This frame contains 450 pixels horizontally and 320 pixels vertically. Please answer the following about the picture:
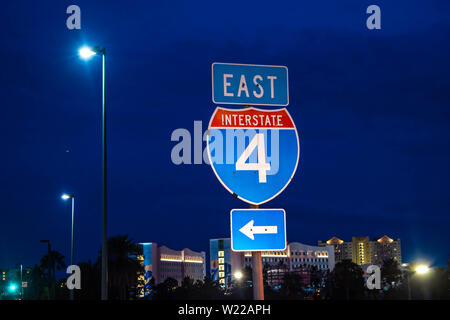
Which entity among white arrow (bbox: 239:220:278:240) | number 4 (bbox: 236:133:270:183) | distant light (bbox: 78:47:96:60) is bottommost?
white arrow (bbox: 239:220:278:240)

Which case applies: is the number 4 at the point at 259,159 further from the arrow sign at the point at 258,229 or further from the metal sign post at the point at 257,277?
the metal sign post at the point at 257,277

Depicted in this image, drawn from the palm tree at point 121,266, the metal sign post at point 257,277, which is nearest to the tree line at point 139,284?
the palm tree at point 121,266

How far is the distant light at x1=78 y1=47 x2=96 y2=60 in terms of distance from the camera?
20.2 m

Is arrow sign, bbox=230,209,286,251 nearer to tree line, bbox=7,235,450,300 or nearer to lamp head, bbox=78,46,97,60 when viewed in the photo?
lamp head, bbox=78,46,97,60

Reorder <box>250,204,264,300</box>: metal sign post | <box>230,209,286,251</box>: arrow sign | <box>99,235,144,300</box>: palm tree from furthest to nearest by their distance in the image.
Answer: <box>99,235,144,300</box>: palm tree → <box>250,204,264,300</box>: metal sign post → <box>230,209,286,251</box>: arrow sign

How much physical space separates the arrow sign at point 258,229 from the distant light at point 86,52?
46.6 feet

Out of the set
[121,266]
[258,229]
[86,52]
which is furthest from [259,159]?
[121,266]

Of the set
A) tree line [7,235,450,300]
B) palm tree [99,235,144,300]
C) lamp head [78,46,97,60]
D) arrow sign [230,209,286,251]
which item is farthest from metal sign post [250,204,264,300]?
palm tree [99,235,144,300]

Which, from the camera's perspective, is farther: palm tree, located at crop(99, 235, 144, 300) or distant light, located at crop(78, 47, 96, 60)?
palm tree, located at crop(99, 235, 144, 300)

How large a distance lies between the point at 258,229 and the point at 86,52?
14.3 metres

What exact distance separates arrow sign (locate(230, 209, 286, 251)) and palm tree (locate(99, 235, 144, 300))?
196 feet
